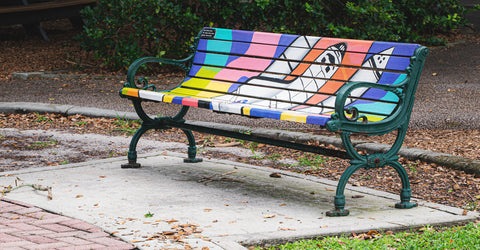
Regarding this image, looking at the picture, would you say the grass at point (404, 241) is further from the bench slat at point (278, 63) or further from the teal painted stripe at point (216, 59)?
the teal painted stripe at point (216, 59)

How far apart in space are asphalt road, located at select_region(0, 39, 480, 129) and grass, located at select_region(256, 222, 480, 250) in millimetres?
3441

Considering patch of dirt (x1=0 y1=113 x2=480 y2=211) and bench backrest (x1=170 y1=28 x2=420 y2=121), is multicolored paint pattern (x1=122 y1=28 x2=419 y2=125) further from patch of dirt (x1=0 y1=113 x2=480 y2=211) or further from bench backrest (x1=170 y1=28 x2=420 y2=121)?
patch of dirt (x1=0 y1=113 x2=480 y2=211)

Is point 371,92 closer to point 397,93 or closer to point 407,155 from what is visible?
point 397,93

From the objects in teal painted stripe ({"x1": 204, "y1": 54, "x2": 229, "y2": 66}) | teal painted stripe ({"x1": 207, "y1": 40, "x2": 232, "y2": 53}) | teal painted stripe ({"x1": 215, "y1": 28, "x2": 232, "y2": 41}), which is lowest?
teal painted stripe ({"x1": 204, "y1": 54, "x2": 229, "y2": 66})

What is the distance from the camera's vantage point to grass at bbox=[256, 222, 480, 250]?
3482mm

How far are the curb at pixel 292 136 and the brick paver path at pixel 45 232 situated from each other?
290 centimetres

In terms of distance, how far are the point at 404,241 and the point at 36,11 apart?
12143 millimetres

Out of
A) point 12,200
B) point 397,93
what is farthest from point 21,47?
point 397,93

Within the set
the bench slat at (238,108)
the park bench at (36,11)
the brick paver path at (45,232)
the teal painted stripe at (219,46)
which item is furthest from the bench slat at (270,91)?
the park bench at (36,11)

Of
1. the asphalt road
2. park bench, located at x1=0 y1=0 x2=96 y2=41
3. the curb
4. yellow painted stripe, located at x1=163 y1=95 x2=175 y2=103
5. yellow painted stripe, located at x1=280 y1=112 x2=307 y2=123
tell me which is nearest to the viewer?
yellow painted stripe, located at x1=280 y1=112 x2=307 y2=123

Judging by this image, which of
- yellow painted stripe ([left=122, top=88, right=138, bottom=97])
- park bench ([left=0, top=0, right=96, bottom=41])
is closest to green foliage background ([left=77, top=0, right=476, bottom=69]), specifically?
park bench ([left=0, top=0, right=96, bottom=41])

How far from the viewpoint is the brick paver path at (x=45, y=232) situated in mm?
3398

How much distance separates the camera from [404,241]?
3598mm

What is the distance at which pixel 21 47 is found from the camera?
45.1 feet
